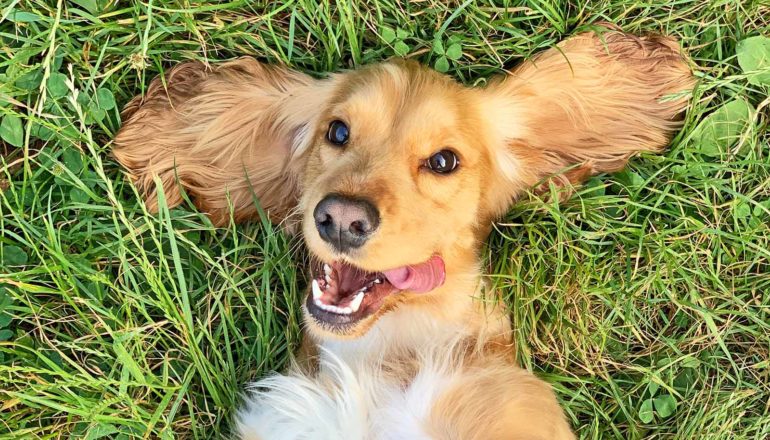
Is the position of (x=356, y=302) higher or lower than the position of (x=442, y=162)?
lower

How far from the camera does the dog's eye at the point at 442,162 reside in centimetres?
275

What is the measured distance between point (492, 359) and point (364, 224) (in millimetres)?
821

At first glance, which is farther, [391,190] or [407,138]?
[407,138]

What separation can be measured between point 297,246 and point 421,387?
885mm

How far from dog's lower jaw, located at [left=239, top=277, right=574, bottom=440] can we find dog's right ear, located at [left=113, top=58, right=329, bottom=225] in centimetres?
77

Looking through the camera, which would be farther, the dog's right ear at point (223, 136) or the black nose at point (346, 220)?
the dog's right ear at point (223, 136)

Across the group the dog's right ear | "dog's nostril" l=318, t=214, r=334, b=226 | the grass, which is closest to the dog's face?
"dog's nostril" l=318, t=214, r=334, b=226

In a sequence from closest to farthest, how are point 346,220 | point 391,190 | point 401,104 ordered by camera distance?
point 346,220 < point 391,190 < point 401,104

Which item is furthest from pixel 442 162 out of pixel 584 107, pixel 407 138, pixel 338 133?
pixel 584 107

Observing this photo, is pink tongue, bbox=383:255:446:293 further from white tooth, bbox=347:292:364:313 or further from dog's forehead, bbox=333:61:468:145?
dog's forehead, bbox=333:61:468:145

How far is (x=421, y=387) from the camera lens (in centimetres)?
267

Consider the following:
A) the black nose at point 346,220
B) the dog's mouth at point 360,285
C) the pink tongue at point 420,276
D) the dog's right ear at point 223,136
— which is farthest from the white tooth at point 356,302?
the dog's right ear at point 223,136

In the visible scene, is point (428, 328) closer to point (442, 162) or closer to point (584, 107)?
point (442, 162)

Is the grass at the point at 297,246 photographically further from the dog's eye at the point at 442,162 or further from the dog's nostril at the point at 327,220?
the dog's nostril at the point at 327,220
